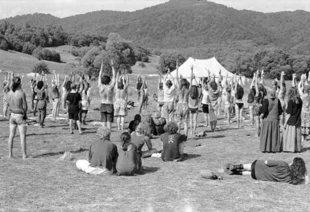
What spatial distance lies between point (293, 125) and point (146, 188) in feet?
17.9

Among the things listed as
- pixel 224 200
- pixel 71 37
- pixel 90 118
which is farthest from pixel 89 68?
pixel 224 200

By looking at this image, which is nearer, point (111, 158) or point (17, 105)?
point (111, 158)

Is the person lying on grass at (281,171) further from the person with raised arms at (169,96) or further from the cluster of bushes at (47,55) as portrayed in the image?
the cluster of bushes at (47,55)

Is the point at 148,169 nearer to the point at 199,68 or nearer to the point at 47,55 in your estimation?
the point at 199,68

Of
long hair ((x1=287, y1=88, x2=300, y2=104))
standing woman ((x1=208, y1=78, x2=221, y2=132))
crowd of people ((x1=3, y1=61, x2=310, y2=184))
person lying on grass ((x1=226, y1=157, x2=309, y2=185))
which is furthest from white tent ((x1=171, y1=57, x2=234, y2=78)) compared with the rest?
person lying on grass ((x1=226, y1=157, x2=309, y2=185))

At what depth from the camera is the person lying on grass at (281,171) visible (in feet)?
27.9

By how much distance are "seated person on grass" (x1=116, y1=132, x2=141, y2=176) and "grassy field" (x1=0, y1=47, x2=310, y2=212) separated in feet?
0.58

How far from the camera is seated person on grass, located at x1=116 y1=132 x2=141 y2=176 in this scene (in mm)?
9054

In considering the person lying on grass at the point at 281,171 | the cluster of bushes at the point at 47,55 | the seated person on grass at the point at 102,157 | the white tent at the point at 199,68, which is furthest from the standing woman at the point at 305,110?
the cluster of bushes at the point at 47,55

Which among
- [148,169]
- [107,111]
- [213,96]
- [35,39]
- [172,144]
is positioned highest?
[35,39]

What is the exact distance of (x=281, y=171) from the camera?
28.1ft

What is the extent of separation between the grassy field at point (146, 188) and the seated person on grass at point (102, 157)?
8.2 inches

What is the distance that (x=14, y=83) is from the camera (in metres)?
10.3

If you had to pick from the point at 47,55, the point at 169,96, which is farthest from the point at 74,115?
the point at 47,55
